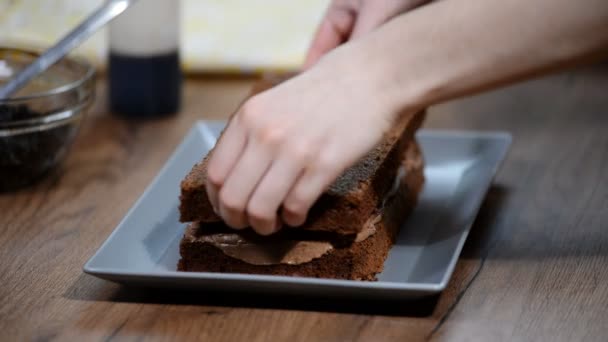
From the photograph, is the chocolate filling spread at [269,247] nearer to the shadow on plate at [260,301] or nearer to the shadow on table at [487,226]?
the shadow on plate at [260,301]

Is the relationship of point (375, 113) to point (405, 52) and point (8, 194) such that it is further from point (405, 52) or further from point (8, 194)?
point (8, 194)

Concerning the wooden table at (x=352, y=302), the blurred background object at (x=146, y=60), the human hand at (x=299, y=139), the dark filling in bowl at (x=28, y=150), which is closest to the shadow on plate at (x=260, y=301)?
the wooden table at (x=352, y=302)

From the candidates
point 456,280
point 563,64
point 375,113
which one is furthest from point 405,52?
point 456,280

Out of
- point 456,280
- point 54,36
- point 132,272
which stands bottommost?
point 54,36

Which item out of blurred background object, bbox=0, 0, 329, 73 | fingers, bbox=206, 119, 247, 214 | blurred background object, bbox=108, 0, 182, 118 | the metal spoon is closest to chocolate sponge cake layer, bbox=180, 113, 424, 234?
fingers, bbox=206, 119, 247, 214

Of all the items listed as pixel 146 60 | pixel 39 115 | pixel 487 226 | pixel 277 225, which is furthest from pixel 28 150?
pixel 487 226

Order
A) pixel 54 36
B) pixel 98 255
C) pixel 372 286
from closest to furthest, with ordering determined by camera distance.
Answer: pixel 372 286 → pixel 98 255 → pixel 54 36

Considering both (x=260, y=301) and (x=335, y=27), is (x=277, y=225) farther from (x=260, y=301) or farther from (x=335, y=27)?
(x=335, y=27)
